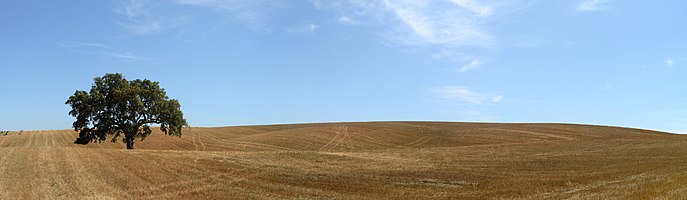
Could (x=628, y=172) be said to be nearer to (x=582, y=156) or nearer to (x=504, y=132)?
(x=582, y=156)

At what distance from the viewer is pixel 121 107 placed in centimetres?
5850

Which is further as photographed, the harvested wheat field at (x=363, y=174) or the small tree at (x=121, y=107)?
the small tree at (x=121, y=107)

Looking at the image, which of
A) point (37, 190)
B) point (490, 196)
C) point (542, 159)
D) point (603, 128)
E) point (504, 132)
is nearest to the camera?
point (490, 196)

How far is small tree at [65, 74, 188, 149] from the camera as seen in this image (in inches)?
2258

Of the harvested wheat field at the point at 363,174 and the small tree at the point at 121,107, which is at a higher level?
the small tree at the point at 121,107

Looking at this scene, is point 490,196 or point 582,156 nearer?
point 490,196

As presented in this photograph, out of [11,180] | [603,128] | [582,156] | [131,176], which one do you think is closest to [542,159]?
[582,156]

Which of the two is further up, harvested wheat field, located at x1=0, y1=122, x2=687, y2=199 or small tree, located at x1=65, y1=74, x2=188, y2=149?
small tree, located at x1=65, y1=74, x2=188, y2=149

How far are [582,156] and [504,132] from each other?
42.0 metres

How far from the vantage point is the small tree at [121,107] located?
57344 mm

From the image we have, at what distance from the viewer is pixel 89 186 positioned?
25.6 meters

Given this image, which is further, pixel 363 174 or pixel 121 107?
pixel 121 107

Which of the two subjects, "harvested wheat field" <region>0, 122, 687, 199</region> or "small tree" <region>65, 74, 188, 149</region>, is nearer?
"harvested wheat field" <region>0, 122, 687, 199</region>

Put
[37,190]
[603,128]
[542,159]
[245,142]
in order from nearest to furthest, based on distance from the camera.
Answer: [37,190]
[542,159]
[245,142]
[603,128]
